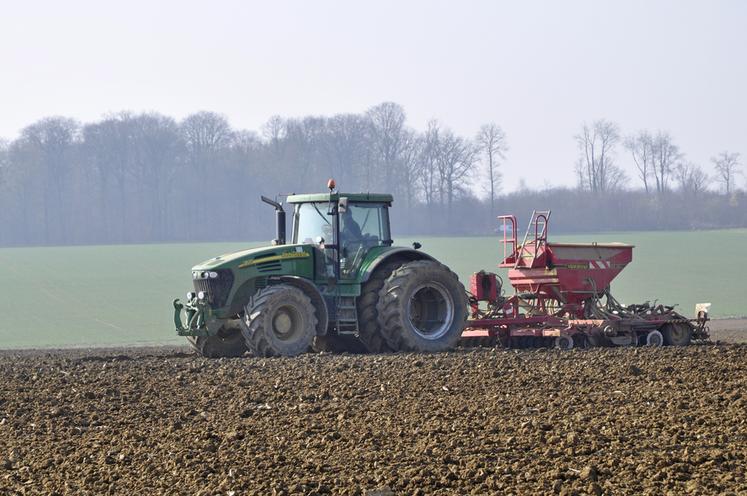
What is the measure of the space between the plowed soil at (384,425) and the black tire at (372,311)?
1.10 m

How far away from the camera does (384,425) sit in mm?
9711

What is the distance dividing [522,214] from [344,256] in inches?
1802

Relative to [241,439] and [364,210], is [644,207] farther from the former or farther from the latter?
[241,439]

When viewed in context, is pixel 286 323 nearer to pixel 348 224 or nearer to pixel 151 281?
pixel 348 224

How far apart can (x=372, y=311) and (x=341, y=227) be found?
47.5 inches

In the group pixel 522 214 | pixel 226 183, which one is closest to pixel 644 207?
pixel 522 214

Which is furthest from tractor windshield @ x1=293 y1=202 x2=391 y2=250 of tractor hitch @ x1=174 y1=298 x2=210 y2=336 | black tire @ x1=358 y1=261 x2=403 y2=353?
tractor hitch @ x1=174 y1=298 x2=210 y2=336

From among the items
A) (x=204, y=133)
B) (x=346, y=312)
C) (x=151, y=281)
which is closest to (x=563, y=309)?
(x=346, y=312)

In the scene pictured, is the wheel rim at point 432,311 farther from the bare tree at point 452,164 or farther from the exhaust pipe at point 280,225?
the bare tree at point 452,164

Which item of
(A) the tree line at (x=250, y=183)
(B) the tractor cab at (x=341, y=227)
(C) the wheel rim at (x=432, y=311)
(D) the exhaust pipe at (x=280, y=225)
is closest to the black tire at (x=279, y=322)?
(B) the tractor cab at (x=341, y=227)

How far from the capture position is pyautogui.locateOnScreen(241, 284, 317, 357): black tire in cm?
1502

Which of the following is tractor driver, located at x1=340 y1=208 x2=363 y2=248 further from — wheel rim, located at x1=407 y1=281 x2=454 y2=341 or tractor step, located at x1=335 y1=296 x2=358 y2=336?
wheel rim, located at x1=407 y1=281 x2=454 y2=341

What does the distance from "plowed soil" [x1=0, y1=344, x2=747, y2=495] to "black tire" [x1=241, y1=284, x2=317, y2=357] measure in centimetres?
46

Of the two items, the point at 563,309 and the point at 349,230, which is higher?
the point at 349,230
